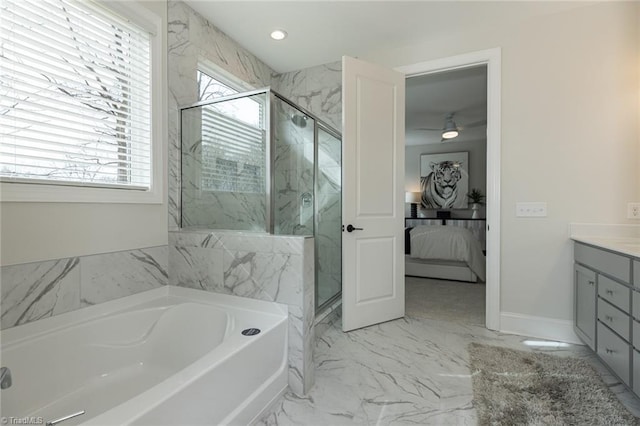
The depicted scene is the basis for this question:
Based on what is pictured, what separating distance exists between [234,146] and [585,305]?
2745 mm

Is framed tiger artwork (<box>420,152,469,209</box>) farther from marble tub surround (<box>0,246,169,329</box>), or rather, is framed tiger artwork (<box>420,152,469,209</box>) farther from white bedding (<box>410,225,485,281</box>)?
marble tub surround (<box>0,246,169,329</box>)

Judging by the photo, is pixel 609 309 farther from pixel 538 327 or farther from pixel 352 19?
pixel 352 19

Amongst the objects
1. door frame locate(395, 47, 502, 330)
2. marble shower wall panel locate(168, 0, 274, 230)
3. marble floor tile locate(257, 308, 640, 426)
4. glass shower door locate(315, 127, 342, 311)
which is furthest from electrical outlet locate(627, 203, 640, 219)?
marble shower wall panel locate(168, 0, 274, 230)

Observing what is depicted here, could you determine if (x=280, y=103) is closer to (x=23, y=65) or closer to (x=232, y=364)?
(x=23, y=65)

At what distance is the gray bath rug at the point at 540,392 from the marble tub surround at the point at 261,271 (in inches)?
38.0

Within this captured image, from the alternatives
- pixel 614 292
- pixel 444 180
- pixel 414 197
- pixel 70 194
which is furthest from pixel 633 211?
pixel 414 197

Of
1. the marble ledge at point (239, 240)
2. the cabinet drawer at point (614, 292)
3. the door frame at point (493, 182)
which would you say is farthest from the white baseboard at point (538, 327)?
the marble ledge at point (239, 240)

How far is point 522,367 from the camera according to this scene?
193 cm

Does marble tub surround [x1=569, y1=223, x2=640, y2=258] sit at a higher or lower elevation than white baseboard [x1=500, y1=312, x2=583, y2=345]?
higher

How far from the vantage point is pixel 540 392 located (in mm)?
1665

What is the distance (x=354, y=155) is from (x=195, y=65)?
1497 mm

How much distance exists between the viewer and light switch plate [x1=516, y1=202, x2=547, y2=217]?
2.44 meters

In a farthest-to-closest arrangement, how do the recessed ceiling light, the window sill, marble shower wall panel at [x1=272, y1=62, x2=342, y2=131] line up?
marble shower wall panel at [x1=272, y1=62, x2=342, y2=131] → the recessed ceiling light → the window sill

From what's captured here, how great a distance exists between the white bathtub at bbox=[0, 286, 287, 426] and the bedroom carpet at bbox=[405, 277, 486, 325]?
71.0 inches
